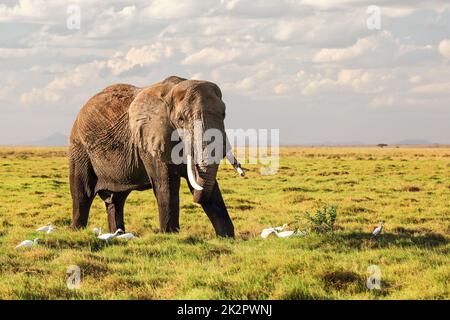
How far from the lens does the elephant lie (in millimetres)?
11789

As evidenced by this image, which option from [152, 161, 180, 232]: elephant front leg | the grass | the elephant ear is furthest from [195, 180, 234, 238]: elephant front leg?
the elephant ear

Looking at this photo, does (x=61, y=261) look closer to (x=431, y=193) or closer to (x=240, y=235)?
(x=240, y=235)

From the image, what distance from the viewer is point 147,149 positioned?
41.6 feet

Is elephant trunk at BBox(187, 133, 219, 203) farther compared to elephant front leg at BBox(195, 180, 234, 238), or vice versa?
elephant front leg at BBox(195, 180, 234, 238)

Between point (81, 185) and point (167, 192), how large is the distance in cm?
353

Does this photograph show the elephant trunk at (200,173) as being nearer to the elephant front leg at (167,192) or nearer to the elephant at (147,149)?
the elephant at (147,149)

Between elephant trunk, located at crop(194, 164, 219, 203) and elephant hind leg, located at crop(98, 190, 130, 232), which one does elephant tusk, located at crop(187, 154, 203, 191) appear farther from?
elephant hind leg, located at crop(98, 190, 130, 232)

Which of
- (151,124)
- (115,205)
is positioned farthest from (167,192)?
(115,205)

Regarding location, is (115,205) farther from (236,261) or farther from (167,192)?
(236,261)

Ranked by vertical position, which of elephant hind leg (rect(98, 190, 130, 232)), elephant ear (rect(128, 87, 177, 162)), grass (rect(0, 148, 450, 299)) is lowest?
grass (rect(0, 148, 450, 299))

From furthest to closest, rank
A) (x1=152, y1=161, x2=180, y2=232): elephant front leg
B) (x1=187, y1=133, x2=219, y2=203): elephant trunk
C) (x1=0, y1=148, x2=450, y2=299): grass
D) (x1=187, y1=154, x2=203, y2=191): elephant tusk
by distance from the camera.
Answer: (x1=152, y1=161, x2=180, y2=232): elephant front leg < (x1=187, y1=154, x2=203, y2=191): elephant tusk < (x1=187, y1=133, x2=219, y2=203): elephant trunk < (x1=0, y1=148, x2=450, y2=299): grass

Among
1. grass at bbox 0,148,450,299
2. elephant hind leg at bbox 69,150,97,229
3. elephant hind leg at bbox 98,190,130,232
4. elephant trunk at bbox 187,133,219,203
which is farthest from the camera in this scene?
elephant hind leg at bbox 69,150,97,229

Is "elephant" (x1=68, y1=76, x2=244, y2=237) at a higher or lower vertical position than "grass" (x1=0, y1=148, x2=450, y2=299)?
higher
